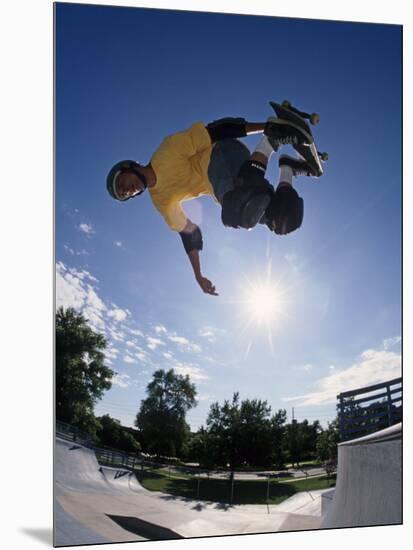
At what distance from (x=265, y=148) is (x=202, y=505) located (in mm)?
2850

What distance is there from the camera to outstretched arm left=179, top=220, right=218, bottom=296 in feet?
17.0

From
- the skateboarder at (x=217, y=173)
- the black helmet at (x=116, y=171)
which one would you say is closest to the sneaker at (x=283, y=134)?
the skateboarder at (x=217, y=173)

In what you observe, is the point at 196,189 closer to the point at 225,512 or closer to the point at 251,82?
the point at 251,82

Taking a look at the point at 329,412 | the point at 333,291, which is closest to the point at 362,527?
the point at 329,412

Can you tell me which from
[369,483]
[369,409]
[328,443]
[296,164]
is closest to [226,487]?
[328,443]

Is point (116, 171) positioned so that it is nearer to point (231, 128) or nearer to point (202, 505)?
point (231, 128)

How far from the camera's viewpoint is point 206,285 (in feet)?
17.1

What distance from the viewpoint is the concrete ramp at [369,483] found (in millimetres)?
5230

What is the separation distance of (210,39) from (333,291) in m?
2.31

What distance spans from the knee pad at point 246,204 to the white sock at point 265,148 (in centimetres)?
31

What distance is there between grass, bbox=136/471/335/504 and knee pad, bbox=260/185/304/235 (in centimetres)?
209

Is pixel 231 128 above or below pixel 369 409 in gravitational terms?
above

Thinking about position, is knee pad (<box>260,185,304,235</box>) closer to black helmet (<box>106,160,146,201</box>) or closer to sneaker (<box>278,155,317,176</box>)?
sneaker (<box>278,155,317,176</box>)

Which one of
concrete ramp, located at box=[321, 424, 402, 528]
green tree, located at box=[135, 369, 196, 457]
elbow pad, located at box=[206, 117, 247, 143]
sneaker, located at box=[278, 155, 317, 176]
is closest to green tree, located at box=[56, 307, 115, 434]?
green tree, located at box=[135, 369, 196, 457]
